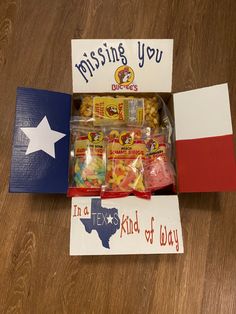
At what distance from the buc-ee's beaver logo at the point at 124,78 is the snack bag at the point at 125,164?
119 millimetres

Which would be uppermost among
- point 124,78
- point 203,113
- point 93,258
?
point 124,78

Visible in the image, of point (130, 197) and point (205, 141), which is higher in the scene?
point (205, 141)

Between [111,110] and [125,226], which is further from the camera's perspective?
[111,110]

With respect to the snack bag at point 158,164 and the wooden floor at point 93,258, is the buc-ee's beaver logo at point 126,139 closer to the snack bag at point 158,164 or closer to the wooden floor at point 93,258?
the snack bag at point 158,164

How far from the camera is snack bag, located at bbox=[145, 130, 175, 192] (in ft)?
2.52

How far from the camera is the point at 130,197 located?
715mm

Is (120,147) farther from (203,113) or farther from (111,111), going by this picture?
(203,113)

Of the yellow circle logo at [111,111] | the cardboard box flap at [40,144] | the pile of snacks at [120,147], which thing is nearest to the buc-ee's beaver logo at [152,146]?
the pile of snacks at [120,147]

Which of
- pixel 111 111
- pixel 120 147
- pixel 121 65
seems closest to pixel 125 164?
pixel 120 147

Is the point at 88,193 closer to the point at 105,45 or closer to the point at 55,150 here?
the point at 55,150

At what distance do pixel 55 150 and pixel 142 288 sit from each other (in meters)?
0.47

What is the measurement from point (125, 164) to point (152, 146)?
0.31 feet

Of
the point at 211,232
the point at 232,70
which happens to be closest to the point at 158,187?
the point at 211,232

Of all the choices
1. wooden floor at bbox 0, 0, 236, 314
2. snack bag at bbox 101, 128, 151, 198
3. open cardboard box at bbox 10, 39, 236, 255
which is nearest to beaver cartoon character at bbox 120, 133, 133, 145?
snack bag at bbox 101, 128, 151, 198
